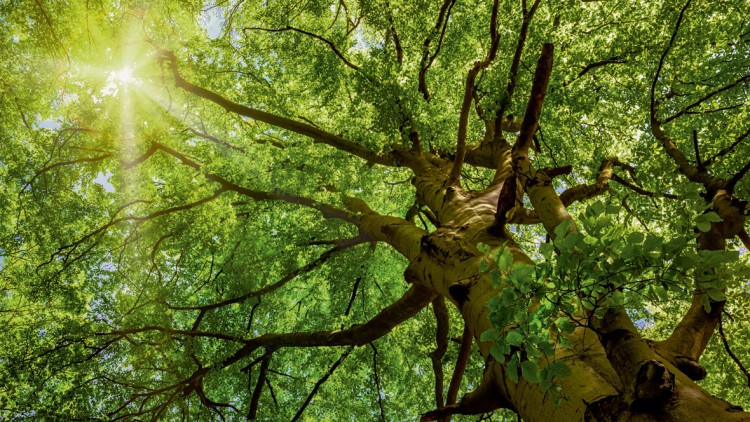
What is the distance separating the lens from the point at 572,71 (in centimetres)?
670

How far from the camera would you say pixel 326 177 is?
24.1 feet

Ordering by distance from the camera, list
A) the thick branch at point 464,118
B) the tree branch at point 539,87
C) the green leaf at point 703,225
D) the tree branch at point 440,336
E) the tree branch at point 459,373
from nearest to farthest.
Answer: the green leaf at point 703,225 < the tree branch at point 539,87 < the thick branch at point 464,118 < the tree branch at point 459,373 < the tree branch at point 440,336

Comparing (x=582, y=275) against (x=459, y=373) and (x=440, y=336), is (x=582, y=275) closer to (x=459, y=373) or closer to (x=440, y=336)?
(x=459, y=373)

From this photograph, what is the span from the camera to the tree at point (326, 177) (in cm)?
483

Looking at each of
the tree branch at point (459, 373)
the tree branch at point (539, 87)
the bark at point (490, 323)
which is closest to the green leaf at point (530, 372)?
the bark at point (490, 323)

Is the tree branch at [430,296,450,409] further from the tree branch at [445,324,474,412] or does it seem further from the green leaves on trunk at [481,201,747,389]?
the green leaves on trunk at [481,201,747,389]

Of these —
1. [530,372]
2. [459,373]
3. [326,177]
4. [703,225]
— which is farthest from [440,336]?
[703,225]

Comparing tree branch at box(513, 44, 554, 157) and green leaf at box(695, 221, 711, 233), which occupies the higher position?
tree branch at box(513, 44, 554, 157)

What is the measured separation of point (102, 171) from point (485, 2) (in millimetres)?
7760

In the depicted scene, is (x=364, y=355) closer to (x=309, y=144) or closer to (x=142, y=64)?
(x=309, y=144)

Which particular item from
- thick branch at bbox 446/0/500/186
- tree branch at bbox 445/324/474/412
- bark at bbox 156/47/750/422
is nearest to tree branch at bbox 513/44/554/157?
bark at bbox 156/47/750/422

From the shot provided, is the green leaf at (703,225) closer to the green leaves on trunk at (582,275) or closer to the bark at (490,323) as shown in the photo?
the green leaves on trunk at (582,275)

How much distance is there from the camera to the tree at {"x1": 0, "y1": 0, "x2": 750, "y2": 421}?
190 inches

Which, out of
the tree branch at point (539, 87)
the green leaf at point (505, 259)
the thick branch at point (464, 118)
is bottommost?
the green leaf at point (505, 259)
